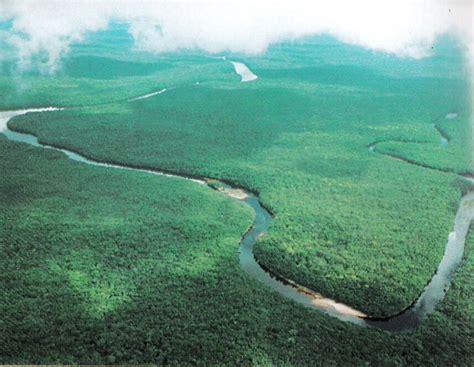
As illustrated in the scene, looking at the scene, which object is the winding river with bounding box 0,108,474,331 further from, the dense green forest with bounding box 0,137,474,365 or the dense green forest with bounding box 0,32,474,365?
Answer: the dense green forest with bounding box 0,137,474,365

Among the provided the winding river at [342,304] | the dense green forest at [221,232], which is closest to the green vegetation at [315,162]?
the dense green forest at [221,232]

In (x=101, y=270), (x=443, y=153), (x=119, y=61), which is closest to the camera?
(x=101, y=270)

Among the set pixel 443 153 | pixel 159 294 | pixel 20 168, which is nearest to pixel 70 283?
pixel 159 294

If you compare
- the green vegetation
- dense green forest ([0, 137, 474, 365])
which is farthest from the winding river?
dense green forest ([0, 137, 474, 365])

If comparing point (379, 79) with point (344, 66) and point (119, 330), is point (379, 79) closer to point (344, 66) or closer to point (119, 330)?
point (344, 66)

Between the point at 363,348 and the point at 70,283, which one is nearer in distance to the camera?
the point at 363,348

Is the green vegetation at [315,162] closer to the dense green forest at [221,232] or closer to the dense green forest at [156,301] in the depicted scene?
the dense green forest at [221,232]

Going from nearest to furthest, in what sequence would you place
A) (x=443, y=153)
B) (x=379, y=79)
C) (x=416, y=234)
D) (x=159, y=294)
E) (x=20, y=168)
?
1. (x=159, y=294)
2. (x=416, y=234)
3. (x=20, y=168)
4. (x=443, y=153)
5. (x=379, y=79)
